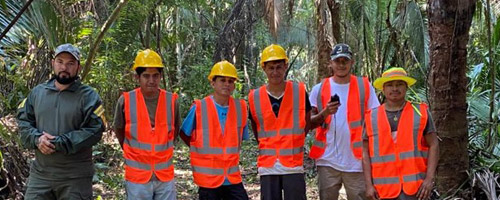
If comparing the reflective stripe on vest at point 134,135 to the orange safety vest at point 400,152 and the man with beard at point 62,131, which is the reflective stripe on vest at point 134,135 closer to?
the man with beard at point 62,131

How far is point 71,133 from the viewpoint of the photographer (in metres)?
3.65

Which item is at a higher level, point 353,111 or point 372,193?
point 353,111

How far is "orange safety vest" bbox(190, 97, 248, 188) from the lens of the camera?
4086mm

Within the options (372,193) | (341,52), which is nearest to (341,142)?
(372,193)

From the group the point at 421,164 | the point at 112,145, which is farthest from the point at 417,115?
the point at 112,145

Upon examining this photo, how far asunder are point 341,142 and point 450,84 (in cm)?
128

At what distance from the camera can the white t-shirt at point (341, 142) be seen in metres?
4.13

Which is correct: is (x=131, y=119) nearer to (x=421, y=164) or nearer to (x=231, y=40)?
(x=421, y=164)

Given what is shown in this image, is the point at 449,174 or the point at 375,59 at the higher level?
the point at 375,59

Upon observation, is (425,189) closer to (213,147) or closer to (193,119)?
(213,147)

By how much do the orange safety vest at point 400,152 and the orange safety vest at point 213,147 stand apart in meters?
1.11

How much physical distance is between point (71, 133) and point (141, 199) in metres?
0.78

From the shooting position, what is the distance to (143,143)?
13.2ft

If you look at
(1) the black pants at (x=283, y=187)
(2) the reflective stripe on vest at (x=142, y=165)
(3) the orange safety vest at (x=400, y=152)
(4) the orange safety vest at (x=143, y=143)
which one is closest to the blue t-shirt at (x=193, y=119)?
(4) the orange safety vest at (x=143, y=143)
